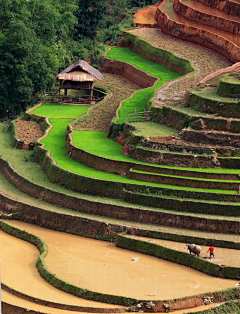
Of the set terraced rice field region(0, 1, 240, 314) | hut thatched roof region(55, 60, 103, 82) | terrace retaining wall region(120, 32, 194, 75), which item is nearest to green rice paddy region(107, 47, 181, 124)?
terrace retaining wall region(120, 32, 194, 75)

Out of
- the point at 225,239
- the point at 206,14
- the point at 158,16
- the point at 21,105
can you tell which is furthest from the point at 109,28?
the point at 225,239

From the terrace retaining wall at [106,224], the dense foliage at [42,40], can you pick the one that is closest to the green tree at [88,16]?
the dense foliage at [42,40]

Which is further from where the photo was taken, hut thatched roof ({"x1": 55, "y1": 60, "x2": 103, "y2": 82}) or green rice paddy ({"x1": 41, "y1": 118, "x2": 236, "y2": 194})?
hut thatched roof ({"x1": 55, "y1": 60, "x2": 103, "y2": 82})

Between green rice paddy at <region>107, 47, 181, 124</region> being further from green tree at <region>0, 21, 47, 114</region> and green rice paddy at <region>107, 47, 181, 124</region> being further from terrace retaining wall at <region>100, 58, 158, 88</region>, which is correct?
green tree at <region>0, 21, 47, 114</region>

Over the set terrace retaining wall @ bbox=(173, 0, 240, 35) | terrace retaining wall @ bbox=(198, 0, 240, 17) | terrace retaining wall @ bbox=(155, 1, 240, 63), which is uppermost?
terrace retaining wall @ bbox=(198, 0, 240, 17)

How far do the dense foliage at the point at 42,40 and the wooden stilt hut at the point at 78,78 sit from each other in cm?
171

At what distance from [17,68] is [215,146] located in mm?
20806

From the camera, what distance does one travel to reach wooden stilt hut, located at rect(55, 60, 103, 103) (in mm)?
68250

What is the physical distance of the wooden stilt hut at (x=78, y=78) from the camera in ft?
224

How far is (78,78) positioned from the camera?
6838 cm

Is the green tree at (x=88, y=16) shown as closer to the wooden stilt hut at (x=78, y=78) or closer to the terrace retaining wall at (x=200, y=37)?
the terrace retaining wall at (x=200, y=37)

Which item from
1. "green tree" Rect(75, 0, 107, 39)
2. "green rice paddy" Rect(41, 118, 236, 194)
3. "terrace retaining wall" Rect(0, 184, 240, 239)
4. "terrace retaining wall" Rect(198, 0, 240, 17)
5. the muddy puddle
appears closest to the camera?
the muddy puddle

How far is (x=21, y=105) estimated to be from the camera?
71.2 m

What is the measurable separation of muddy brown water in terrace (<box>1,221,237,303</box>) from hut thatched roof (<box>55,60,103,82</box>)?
22.3m
